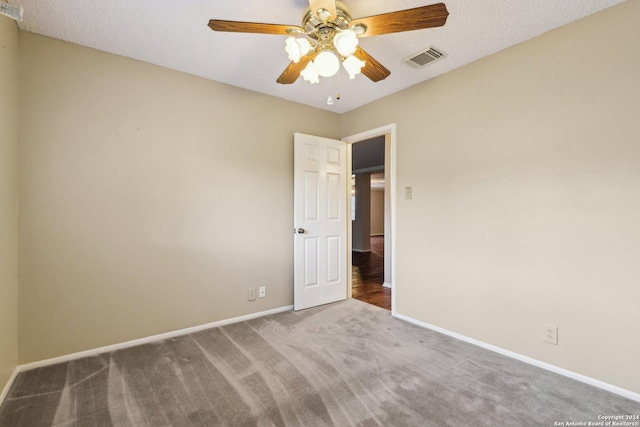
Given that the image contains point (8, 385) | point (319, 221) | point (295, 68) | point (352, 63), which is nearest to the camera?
point (352, 63)

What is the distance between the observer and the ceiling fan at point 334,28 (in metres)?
1.45

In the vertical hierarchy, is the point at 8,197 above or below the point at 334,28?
below

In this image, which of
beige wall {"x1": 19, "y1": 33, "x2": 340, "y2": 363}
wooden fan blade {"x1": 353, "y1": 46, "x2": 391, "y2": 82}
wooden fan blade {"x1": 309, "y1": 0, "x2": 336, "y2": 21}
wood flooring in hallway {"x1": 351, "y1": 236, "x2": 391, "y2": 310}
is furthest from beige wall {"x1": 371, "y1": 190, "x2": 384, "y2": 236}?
wooden fan blade {"x1": 309, "y1": 0, "x2": 336, "y2": 21}

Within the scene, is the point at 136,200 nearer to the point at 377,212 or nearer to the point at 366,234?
the point at 366,234

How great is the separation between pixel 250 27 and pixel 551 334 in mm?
2875

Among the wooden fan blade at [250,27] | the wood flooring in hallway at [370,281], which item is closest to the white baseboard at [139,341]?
the wood flooring in hallway at [370,281]

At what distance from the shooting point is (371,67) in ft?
6.31

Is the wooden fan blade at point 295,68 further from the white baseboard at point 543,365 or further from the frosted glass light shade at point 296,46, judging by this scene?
the white baseboard at point 543,365

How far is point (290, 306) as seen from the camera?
3381 millimetres

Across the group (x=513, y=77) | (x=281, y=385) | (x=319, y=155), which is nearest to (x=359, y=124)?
(x=319, y=155)

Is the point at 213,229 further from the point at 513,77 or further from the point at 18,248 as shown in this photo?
the point at 513,77

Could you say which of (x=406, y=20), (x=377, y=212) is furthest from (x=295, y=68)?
(x=377, y=212)

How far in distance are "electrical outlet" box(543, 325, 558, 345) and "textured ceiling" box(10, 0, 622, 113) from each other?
2.18m

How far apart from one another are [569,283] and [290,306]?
259 centimetres
